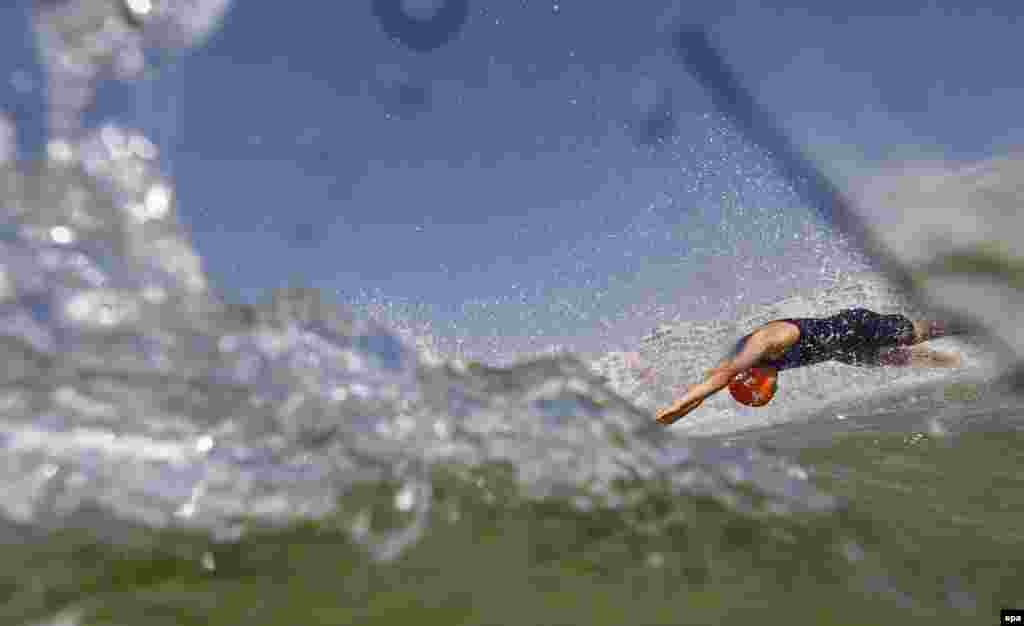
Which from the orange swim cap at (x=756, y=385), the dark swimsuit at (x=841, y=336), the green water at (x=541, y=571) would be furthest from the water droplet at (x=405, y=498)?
the orange swim cap at (x=756, y=385)

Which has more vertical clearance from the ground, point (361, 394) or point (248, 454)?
point (361, 394)

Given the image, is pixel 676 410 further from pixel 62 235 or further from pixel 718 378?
pixel 62 235

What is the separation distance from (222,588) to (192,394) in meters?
0.89

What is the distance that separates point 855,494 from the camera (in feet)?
10.5

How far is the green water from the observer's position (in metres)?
1.67

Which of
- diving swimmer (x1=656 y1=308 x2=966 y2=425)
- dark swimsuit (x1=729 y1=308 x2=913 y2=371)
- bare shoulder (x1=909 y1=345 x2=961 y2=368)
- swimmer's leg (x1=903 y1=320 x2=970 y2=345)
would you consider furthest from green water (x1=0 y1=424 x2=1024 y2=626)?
bare shoulder (x1=909 y1=345 x2=961 y2=368)

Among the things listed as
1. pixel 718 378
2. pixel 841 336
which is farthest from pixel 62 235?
pixel 841 336

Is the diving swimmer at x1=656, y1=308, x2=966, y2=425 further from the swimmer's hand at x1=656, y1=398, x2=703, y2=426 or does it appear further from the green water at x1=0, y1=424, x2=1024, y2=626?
the green water at x1=0, y1=424, x2=1024, y2=626

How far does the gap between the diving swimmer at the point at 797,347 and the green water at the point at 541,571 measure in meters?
3.23

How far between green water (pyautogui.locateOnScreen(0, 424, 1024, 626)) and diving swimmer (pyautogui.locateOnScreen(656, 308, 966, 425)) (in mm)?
3230

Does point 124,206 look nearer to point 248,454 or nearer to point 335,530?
point 248,454

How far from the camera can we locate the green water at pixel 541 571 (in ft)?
5.47

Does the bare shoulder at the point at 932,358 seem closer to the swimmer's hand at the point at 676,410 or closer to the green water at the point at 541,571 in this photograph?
the swimmer's hand at the point at 676,410

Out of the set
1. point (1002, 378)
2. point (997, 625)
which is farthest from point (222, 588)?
point (1002, 378)
